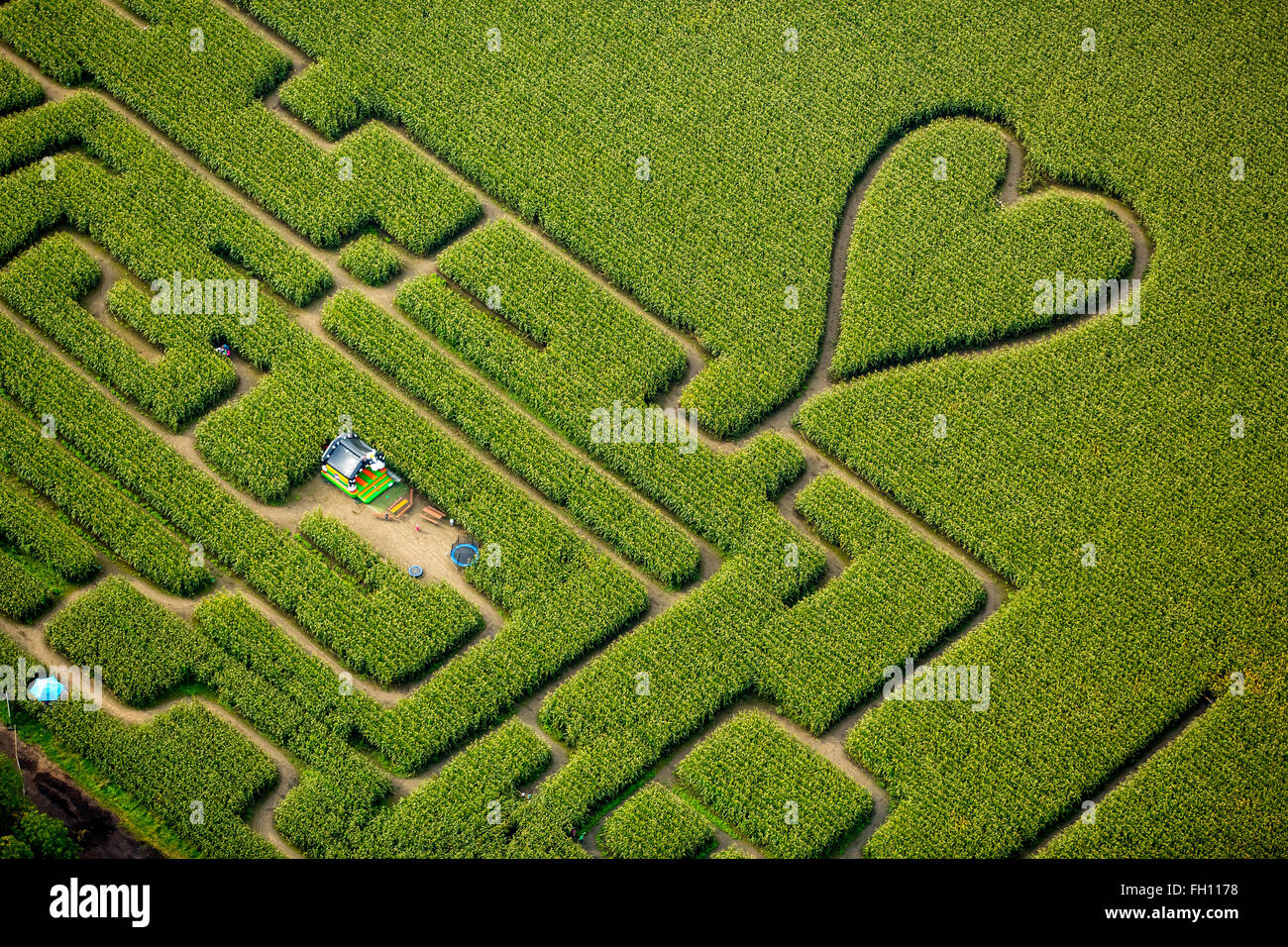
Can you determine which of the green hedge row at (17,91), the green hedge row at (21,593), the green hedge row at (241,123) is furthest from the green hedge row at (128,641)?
the green hedge row at (17,91)

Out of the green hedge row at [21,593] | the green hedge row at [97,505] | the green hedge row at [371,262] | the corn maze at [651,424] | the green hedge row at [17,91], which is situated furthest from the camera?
the green hedge row at [17,91]

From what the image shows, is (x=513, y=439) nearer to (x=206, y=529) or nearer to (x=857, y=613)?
(x=206, y=529)

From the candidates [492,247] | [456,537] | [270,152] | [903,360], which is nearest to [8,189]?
[270,152]

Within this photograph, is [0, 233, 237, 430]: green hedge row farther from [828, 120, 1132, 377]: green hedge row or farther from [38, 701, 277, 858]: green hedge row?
[828, 120, 1132, 377]: green hedge row

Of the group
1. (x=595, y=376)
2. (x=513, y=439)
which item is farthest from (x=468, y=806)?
(x=595, y=376)

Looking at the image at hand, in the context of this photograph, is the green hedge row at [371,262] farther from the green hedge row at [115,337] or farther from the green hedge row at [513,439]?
the green hedge row at [115,337]

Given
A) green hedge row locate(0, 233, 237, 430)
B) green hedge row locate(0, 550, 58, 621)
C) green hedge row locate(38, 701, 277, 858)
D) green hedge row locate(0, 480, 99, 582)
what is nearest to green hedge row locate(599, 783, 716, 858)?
green hedge row locate(38, 701, 277, 858)

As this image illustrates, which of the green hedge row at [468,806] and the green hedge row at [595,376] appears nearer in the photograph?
the green hedge row at [468,806]

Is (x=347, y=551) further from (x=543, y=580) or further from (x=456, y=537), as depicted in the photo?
(x=543, y=580)
